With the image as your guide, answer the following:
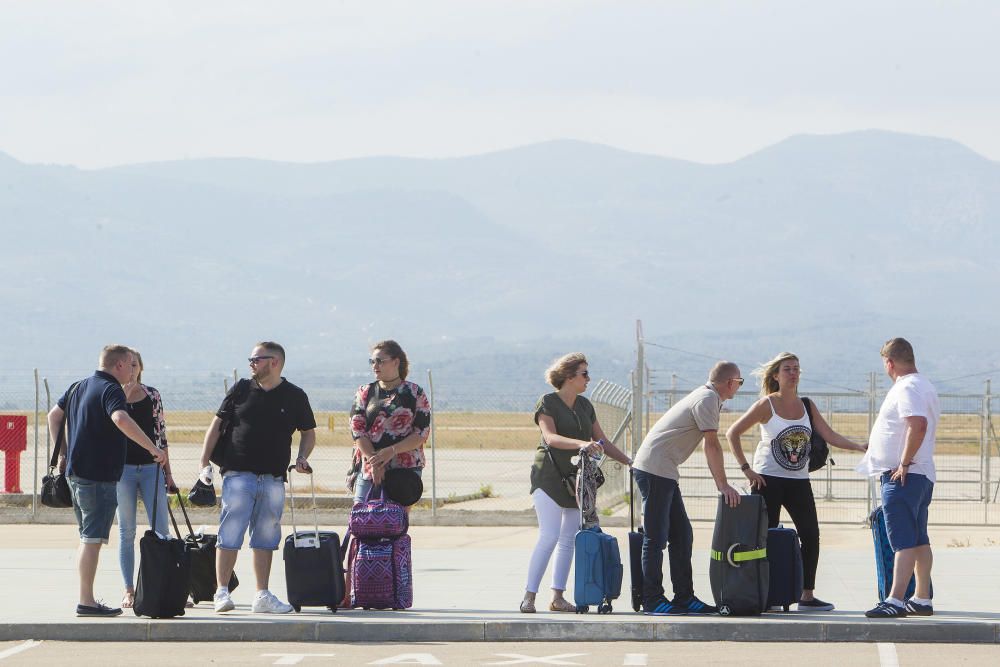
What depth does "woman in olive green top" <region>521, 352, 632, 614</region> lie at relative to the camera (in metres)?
11.5

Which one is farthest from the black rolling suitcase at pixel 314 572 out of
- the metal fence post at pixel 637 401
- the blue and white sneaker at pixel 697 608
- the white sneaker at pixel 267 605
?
the metal fence post at pixel 637 401

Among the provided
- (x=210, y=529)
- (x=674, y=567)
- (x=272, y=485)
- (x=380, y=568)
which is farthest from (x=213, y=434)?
(x=210, y=529)

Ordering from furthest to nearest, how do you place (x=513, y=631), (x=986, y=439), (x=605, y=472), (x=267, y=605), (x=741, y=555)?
1. (x=605, y=472)
2. (x=986, y=439)
3. (x=267, y=605)
4. (x=741, y=555)
5. (x=513, y=631)

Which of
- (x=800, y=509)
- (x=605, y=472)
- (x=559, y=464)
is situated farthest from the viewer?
(x=605, y=472)

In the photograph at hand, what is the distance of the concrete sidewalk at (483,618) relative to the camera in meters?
10.8

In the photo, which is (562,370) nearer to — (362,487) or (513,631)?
(362,487)

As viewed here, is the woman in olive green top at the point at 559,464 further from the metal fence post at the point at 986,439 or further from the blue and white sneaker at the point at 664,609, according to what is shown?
the metal fence post at the point at 986,439

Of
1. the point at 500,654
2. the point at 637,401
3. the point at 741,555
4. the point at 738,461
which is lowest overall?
the point at 500,654

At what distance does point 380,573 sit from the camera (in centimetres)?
1165

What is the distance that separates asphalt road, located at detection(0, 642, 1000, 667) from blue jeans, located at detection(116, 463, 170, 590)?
1178 millimetres

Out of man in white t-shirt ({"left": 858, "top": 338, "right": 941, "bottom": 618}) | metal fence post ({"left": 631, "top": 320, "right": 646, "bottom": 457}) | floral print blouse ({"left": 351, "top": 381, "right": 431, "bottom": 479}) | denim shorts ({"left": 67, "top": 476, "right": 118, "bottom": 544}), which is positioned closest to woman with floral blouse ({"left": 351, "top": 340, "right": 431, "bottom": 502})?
floral print blouse ({"left": 351, "top": 381, "right": 431, "bottom": 479})

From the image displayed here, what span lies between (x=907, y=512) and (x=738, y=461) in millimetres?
1090

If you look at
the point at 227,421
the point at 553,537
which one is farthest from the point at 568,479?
the point at 227,421

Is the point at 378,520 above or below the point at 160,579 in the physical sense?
above
